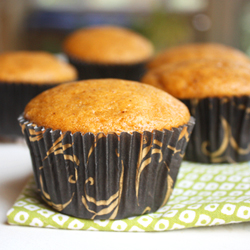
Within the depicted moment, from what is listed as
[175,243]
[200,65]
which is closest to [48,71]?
[200,65]

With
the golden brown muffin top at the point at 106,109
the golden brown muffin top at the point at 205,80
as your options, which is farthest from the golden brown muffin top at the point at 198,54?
the golden brown muffin top at the point at 106,109

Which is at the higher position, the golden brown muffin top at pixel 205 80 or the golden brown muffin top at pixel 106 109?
the golden brown muffin top at pixel 106 109

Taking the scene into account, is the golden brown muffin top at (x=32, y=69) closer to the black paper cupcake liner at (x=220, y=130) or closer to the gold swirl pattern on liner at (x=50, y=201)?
the black paper cupcake liner at (x=220, y=130)

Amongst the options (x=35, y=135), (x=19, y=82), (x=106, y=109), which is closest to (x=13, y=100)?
(x=19, y=82)

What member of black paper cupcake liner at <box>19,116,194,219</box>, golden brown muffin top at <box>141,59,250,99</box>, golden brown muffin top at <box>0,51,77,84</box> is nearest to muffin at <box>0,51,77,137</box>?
golden brown muffin top at <box>0,51,77,84</box>

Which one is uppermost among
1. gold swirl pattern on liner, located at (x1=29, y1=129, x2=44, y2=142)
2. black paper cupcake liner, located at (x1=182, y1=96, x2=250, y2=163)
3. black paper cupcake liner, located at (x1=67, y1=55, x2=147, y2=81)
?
gold swirl pattern on liner, located at (x1=29, y1=129, x2=44, y2=142)

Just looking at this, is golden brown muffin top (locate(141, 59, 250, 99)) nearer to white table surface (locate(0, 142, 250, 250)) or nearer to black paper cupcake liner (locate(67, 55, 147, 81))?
white table surface (locate(0, 142, 250, 250))
